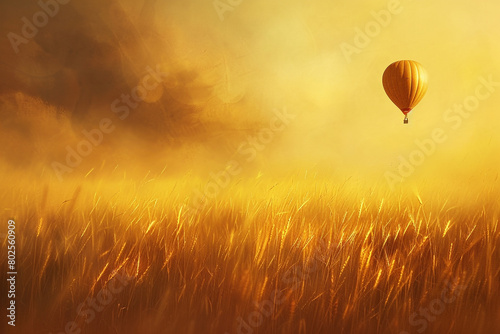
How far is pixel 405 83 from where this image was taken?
3.20 meters

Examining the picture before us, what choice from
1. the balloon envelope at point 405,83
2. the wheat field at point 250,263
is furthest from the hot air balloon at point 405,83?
the wheat field at point 250,263

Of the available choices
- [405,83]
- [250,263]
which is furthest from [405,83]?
[250,263]

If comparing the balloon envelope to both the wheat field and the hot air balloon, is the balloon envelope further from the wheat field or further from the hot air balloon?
the wheat field

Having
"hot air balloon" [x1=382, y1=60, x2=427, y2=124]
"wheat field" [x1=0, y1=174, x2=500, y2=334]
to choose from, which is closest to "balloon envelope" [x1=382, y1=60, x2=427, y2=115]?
"hot air balloon" [x1=382, y1=60, x2=427, y2=124]

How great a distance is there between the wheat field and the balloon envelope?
4.46 feet

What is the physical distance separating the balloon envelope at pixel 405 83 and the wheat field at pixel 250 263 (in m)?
1.36

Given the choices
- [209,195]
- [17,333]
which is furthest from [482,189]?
[17,333]

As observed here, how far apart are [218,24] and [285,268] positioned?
1.77 metres

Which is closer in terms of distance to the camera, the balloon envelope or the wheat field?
the wheat field

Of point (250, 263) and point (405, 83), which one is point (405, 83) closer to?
point (405, 83)

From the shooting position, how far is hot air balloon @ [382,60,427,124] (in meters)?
3.13

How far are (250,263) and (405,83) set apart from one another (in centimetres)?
218

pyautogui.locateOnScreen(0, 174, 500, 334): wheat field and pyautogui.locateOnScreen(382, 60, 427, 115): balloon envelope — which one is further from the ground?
pyautogui.locateOnScreen(382, 60, 427, 115): balloon envelope

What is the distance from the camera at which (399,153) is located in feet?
8.00
